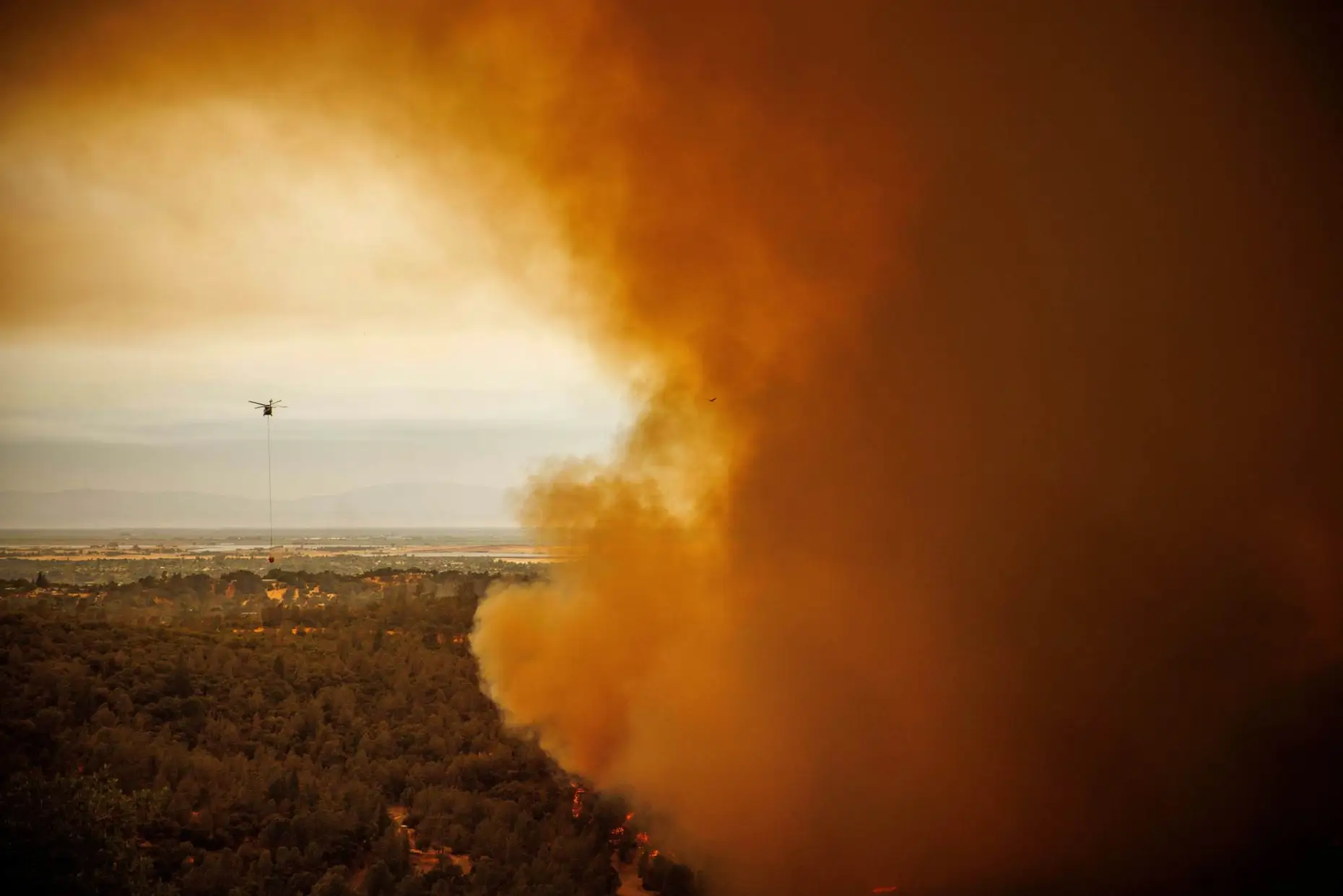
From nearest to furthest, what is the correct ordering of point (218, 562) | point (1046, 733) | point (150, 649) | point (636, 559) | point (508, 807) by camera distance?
point (1046, 733), point (508, 807), point (636, 559), point (150, 649), point (218, 562)

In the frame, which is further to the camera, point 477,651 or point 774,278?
point 477,651

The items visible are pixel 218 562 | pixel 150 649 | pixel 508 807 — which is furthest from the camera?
pixel 218 562

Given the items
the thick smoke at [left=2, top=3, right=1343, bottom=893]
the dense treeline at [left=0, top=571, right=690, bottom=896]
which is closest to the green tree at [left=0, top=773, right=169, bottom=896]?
the dense treeline at [left=0, top=571, right=690, bottom=896]

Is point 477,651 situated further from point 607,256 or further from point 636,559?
point 607,256

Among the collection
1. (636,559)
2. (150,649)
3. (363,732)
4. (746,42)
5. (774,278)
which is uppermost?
(746,42)

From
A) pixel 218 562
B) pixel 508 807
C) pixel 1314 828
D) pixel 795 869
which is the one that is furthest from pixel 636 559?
pixel 218 562

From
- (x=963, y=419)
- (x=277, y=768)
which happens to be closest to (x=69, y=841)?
(x=277, y=768)

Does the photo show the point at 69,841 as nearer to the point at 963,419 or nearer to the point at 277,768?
the point at 277,768
